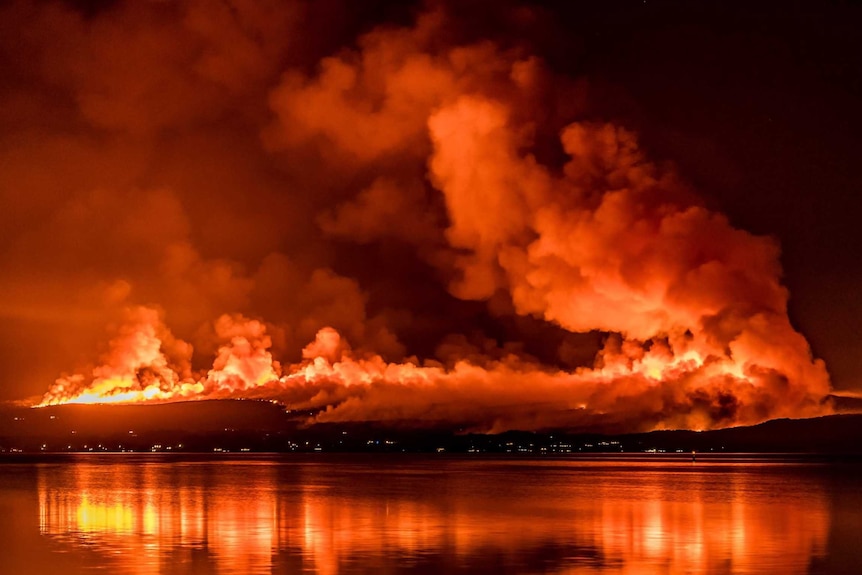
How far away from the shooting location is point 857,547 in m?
45.0

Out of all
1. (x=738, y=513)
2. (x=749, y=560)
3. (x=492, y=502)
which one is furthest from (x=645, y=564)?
(x=492, y=502)

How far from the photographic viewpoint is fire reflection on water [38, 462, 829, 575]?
3916cm

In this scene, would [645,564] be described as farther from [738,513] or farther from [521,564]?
[738,513]

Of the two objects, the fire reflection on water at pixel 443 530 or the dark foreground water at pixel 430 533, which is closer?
the dark foreground water at pixel 430 533

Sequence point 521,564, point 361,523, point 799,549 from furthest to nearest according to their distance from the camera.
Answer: point 361,523 < point 799,549 < point 521,564

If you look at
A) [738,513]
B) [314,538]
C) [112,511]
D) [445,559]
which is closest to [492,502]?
[738,513]

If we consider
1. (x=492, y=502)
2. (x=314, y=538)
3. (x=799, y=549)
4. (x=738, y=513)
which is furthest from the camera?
(x=492, y=502)

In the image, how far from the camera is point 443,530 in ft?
168

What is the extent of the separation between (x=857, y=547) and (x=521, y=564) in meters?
15.0

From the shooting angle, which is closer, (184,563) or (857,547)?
(184,563)

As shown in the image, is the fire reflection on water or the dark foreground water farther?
the fire reflection on water

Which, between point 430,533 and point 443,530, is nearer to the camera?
point 430,533

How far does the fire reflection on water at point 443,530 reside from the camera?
1542 inches

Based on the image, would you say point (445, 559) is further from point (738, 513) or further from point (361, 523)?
point (738, 513)
